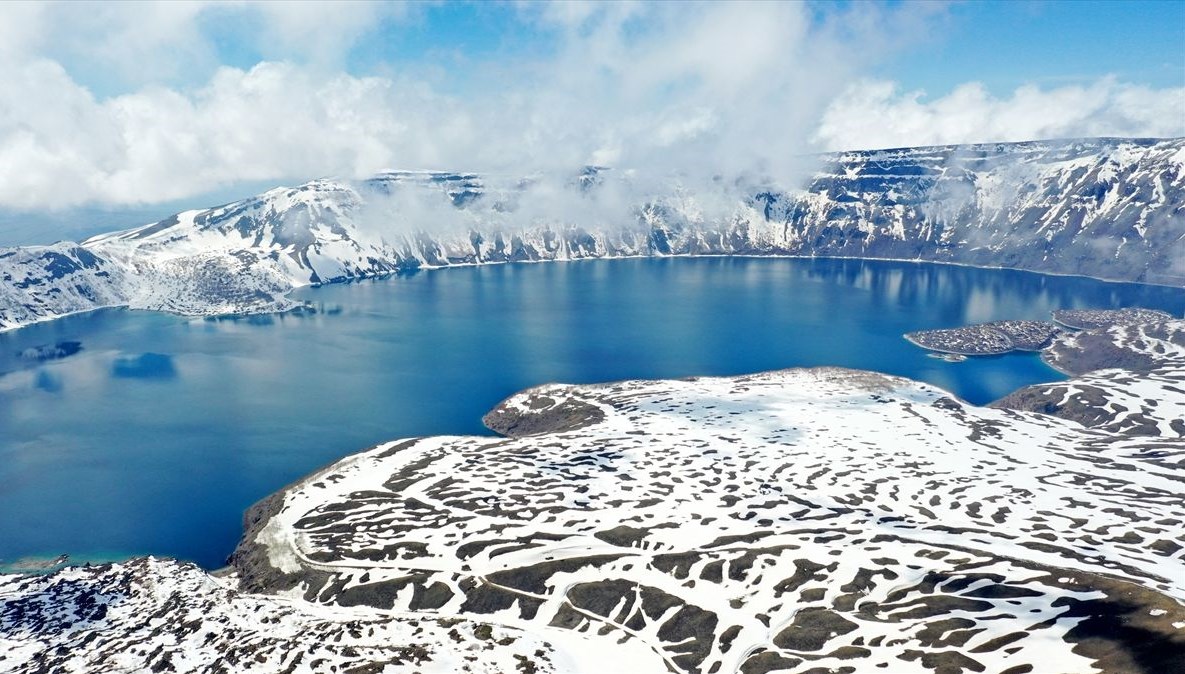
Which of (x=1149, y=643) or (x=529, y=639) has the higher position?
(x=1149, y=643)

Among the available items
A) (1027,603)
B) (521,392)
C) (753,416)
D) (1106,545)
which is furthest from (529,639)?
(521,392)

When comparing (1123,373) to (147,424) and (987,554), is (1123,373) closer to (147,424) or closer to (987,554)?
(987,554)

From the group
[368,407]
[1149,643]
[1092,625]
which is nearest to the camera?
[1149,643]

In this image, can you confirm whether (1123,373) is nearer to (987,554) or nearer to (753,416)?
(753,416)

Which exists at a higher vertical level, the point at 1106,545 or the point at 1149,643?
the point at 1149,643

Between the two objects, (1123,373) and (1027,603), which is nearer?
(1027,603)

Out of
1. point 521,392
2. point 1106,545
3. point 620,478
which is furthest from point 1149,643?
point 521,392

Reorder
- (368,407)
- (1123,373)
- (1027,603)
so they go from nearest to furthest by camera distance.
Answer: (1027,603)
(368,407)
(1123,373)

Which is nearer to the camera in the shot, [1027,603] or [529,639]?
[1027,603]

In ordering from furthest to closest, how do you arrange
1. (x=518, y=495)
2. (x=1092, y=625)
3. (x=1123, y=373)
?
1. (x=1123, y=373)
2. (x=518, y=495)
3. (x=1092, y=625)
